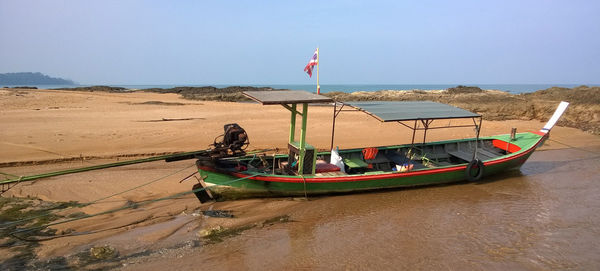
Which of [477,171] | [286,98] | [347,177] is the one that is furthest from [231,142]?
[477,171]

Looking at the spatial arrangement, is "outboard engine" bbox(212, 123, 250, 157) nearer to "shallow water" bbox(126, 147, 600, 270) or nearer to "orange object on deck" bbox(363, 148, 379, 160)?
"shallow water" bbox(126, 147, 600, 270)

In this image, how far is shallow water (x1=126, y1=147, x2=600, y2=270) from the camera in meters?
6.35

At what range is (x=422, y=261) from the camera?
253 inches

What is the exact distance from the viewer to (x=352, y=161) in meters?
10.4

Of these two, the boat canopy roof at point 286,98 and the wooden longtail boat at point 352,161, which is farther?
the wooden longtail boat at point 352,161

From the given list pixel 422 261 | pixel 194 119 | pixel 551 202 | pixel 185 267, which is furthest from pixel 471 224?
pixel 194 119

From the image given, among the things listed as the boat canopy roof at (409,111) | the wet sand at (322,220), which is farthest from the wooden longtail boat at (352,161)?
the wet sand at (322,220)

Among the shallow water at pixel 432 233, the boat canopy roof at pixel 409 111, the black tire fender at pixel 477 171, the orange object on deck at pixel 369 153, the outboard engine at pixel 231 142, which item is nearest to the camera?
the shallow water at pixel 432 233

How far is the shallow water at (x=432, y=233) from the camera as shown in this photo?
20.8 ft

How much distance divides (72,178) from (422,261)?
342 inches

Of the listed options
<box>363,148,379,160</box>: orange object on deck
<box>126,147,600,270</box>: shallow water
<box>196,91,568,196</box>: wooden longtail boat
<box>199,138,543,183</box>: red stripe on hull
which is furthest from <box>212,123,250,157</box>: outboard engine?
<box>363,148,379,160</box>: orange object on deck

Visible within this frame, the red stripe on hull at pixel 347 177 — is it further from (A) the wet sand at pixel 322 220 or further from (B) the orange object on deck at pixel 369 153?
(B) the orange object on deck at pixel 369 153

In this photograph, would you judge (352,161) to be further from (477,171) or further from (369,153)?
(477,171)

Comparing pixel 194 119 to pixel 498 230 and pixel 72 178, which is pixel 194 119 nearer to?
pixel 72 178
